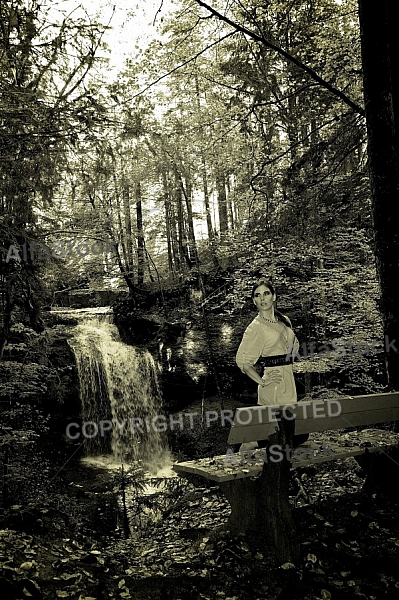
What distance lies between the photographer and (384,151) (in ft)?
16.5

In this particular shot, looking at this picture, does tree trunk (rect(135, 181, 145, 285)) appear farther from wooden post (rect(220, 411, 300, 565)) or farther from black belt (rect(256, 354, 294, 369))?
wooden post (rect(220, 411, 300, 565))

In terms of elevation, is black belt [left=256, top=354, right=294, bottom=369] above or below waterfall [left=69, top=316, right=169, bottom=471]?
above

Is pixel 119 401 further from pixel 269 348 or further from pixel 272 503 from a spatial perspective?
pixel 272 503

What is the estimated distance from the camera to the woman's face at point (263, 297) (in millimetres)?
4824

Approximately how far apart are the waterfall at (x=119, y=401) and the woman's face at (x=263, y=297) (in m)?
7.53

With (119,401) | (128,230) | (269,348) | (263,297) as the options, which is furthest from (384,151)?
(128,230)

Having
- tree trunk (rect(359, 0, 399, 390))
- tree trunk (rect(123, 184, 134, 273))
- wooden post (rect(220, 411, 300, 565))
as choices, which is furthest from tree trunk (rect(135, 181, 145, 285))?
wooden post (rect(220, 411, 300, 565))

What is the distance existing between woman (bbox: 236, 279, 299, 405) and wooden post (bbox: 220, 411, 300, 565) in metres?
1.01

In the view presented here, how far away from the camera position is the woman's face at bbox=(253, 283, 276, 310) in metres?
4.82

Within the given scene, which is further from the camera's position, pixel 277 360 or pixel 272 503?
pixel 277 360

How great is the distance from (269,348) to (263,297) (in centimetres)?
50

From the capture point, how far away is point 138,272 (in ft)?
55.9

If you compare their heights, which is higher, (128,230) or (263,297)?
(128,230)

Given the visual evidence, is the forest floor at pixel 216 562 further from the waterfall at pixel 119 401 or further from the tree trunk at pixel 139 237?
the tree trunk at pixel 139 237
